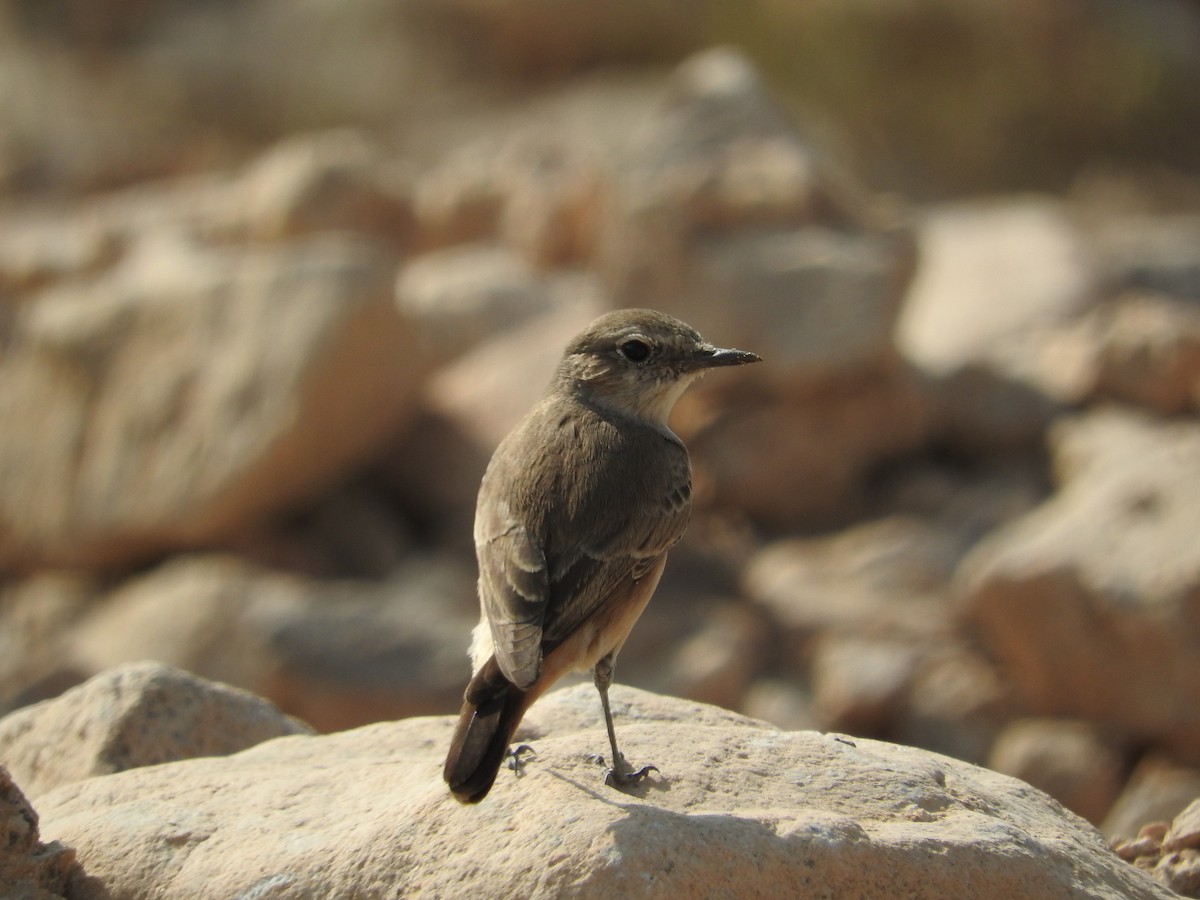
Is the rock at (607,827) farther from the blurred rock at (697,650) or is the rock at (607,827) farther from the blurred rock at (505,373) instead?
the blurred rock at (505,373)

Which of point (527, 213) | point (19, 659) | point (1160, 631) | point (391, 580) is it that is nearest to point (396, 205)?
point (527, 213)

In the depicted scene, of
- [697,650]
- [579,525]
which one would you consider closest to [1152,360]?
[697,650]

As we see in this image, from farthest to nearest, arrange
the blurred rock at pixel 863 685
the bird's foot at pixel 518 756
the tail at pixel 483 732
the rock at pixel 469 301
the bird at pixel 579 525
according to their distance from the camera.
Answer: the rock at pixel 469 301 → the blurred rock at pixel 863 685 → the bird's foot at pixel 518 756 → the bird at pixel 579 525 → the tail at pixel 483 732

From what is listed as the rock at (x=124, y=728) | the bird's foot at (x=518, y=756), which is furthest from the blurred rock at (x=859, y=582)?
the bird's foot at (x=518, y=756)

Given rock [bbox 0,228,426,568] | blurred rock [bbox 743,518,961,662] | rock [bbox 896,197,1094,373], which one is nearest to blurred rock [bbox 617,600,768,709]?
blurred rock [bbox 743,518,961,662]

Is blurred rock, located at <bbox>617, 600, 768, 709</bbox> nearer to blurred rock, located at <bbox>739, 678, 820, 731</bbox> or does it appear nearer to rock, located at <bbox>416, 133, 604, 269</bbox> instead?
blurred rock, located at <bbox>739, 678, 820, 731</bbox>

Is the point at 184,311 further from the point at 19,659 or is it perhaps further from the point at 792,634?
the point at 792,634

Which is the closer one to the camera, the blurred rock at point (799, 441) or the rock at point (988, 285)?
the blurred rock at point (799, 441)
